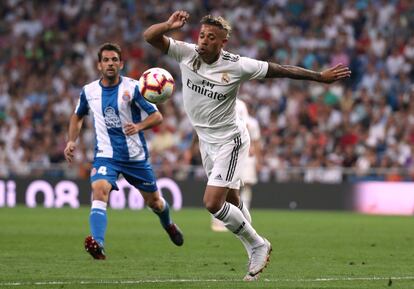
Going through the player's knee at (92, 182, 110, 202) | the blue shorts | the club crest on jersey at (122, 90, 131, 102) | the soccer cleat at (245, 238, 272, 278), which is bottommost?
the soccer cleat at (245, 238, 272, 278)

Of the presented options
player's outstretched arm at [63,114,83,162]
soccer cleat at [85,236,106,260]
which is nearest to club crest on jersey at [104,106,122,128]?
player's outstretched arm at [63,114,83,162]

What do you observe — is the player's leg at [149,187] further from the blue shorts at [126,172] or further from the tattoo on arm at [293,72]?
the tattoo on arm at [293,72]

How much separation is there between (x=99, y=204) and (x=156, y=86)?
1628 mm

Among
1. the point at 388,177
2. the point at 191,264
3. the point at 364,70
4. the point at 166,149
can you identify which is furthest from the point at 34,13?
the point at 191,264

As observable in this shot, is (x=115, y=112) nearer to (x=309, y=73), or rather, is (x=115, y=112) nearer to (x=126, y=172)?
(x=126, y=172)

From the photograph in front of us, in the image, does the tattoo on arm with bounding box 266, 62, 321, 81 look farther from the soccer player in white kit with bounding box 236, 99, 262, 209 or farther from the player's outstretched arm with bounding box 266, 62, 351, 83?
the soccer player in white kit with bounding box 236, 99, 262, 209

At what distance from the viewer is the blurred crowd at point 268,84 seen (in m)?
25.8

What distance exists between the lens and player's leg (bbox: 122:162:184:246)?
41.7 ft

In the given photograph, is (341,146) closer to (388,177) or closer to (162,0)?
(388,177)

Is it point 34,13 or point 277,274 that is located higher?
point 34,13

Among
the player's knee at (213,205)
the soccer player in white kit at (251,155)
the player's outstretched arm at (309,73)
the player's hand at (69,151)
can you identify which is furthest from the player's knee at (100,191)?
the soccer player in white kit at (251,155)

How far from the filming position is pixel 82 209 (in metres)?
25.2

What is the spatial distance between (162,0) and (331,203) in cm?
919

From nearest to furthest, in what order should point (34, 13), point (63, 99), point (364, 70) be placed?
point (364, 70)
point (63, 99)
point (34, 13)
